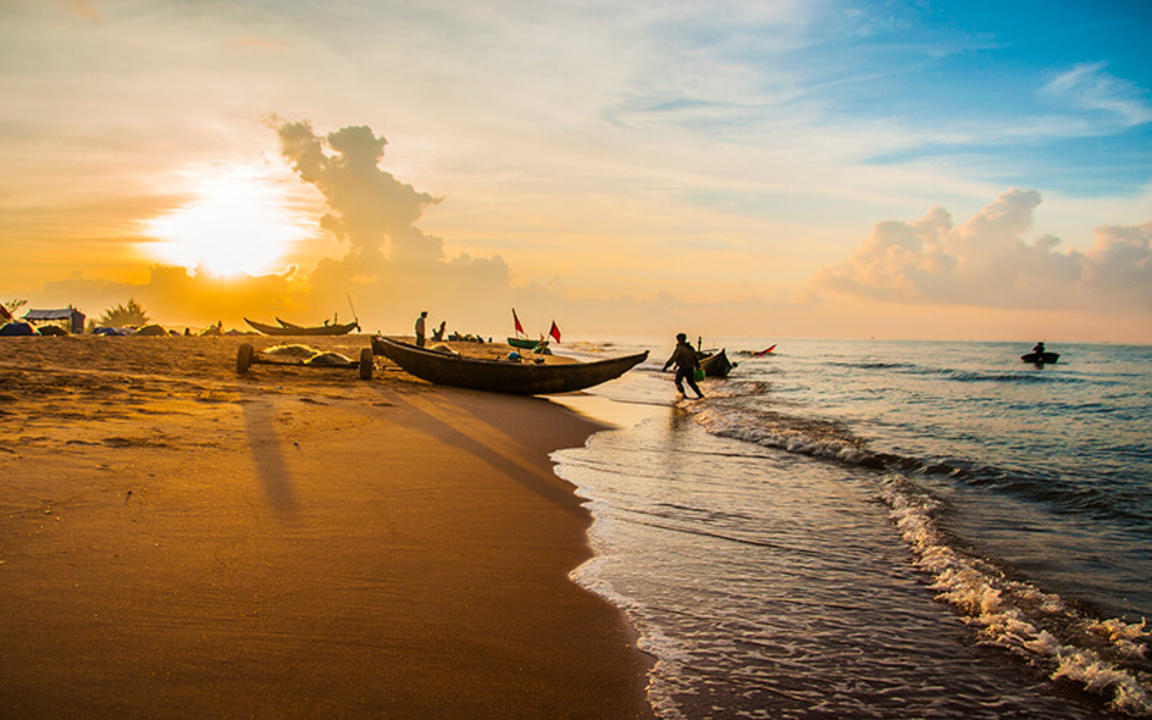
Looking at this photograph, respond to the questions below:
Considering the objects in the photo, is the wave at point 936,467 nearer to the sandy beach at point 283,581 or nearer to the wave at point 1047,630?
the wave at point 1047,630

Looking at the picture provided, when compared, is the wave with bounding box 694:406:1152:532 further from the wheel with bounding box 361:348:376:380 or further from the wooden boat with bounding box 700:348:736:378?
the wooden boat with bounding box 700:348:736:378

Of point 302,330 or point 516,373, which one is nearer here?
point 516,373

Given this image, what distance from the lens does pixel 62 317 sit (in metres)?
45.1

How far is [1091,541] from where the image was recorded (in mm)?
5992

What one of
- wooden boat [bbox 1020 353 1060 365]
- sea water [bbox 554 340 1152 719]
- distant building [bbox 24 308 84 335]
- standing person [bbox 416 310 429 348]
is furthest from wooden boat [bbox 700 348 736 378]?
distant building [bbox 24 308 84 335]

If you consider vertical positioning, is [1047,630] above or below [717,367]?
below

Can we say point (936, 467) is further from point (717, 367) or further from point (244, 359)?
point (717, 367)

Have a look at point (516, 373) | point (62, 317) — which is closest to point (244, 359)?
point (516, 373)

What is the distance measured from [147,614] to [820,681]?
3.41m

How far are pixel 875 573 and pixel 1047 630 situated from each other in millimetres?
1129

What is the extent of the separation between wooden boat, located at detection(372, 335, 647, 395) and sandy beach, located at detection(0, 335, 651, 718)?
871cm

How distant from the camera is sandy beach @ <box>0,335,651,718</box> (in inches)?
98.7

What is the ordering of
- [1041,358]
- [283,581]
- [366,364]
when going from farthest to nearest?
[1041,358] → [366,364] → [283,581]

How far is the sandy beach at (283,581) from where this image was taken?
2.51 meters
